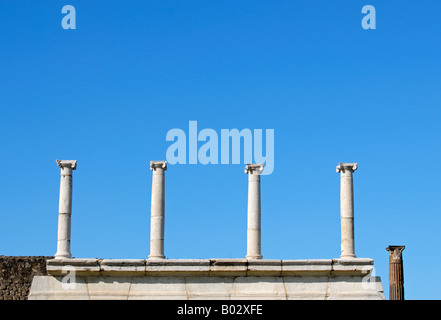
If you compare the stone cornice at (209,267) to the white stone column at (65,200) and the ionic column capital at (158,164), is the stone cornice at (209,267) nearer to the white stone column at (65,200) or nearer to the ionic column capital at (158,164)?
the white stone column at (65,200)

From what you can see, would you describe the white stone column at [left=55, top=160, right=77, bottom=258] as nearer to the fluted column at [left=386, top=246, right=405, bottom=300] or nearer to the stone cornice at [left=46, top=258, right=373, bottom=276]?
the stone cornice at [left=46, top=258, right=373, bottom=276]

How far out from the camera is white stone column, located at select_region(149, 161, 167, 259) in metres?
33.3

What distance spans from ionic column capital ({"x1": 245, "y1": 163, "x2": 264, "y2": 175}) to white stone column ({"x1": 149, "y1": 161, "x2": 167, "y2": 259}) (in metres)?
2.79

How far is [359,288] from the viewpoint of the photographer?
27.9 metres

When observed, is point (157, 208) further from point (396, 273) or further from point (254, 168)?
point (396, 273)

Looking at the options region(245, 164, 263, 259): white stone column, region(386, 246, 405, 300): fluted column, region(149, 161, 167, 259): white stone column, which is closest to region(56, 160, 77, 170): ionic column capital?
region(149, 161, 167, 259): white stone column

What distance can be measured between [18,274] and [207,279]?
69.4 ft

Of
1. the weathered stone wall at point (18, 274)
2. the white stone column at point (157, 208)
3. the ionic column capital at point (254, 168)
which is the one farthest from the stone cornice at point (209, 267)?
the weathered stone wall at point (18, 274)

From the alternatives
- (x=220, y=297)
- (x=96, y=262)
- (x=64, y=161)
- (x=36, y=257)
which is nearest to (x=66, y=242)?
(x=64, y=161)

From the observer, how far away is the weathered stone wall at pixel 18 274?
1836 inches
